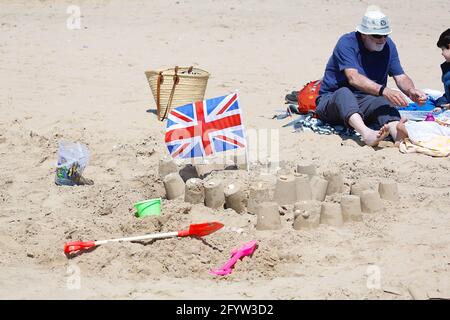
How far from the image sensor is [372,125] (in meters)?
6.46

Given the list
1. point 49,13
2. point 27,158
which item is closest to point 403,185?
point 27,158

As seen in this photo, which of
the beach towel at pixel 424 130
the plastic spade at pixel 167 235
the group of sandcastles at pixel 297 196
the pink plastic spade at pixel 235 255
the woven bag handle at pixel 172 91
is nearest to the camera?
the pink plastic spade at pixel 235 255

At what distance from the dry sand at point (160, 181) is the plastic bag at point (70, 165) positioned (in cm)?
9

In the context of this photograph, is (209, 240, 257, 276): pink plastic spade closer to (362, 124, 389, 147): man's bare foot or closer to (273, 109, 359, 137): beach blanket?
(362, 124, 389, 147): man's bare foot

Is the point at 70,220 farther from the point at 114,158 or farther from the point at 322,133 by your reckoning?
the point at 322,133

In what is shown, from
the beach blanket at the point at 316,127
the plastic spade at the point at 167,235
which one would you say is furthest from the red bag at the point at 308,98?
the plastic spade at the point at 167,235

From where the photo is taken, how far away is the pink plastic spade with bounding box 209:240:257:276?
13.3 ft

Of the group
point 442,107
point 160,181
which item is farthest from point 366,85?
point 160,181

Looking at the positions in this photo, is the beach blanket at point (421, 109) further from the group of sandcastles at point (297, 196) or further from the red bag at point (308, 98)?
the group of sandcastles at point (297, 196)

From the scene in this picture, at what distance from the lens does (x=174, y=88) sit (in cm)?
691

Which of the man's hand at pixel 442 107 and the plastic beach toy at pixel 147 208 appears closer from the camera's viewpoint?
the plastic beach toy at pixel 147 208

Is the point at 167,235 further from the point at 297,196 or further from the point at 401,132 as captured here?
the point at 401,132

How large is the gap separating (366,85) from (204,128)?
1.68 m

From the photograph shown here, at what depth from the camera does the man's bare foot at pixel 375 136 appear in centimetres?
606
